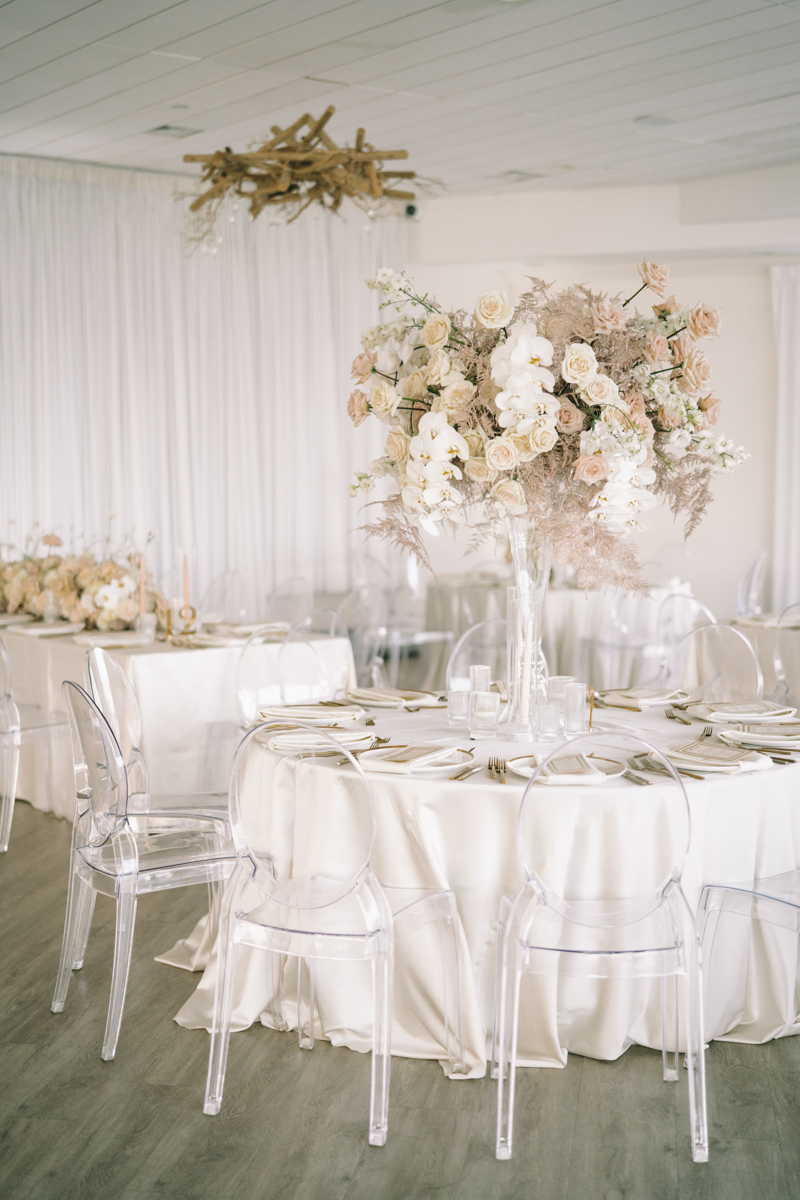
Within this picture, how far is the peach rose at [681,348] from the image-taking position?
2939mm

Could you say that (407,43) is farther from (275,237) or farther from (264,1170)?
(264,1170)

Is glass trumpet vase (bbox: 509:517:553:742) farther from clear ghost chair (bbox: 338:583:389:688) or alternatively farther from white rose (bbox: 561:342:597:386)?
clear ghost chair (bbox: 338:583:389:688)

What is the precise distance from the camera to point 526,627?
3.28m

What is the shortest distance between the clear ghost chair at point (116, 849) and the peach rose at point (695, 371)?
1.76 m

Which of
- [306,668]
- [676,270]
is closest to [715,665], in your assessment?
[306,668]

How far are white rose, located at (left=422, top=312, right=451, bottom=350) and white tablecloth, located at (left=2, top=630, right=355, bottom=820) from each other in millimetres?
2379

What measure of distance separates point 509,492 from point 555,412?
0.77 feet

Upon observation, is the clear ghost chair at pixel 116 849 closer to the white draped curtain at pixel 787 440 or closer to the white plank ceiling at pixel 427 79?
the white plank ceiling at pixel 427 79

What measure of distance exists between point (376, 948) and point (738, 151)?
633 centimetres

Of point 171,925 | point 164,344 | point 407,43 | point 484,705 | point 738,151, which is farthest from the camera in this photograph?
point 164,344

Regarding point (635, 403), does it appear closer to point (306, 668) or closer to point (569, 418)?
point (569, 418)

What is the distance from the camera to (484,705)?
324 cm

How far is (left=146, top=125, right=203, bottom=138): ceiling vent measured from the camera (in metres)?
6.71

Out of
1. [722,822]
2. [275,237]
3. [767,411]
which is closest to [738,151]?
[767,411]
